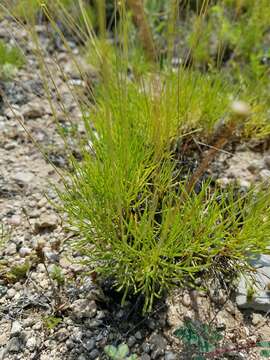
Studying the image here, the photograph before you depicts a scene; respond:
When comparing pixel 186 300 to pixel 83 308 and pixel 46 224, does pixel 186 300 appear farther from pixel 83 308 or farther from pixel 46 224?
pixel 46 224

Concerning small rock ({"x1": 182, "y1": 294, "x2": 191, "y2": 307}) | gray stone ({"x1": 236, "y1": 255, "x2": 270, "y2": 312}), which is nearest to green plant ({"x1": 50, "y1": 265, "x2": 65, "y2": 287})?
small rock ({"x1": 182, "y1": 294, "x2": 191, "y2": 307})

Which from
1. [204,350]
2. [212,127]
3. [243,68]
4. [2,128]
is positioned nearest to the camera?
[204,350]

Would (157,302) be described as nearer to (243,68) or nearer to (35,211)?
(35,211)

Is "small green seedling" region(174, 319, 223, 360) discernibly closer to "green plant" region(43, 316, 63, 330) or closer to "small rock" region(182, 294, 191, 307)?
"small rock" region(182, 294, 191, 307)

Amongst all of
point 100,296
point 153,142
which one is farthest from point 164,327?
point 153,142

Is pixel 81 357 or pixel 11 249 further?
pixel 11 249

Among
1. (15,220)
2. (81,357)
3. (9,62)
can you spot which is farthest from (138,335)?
(9,62)

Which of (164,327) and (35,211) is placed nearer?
(164,327)
